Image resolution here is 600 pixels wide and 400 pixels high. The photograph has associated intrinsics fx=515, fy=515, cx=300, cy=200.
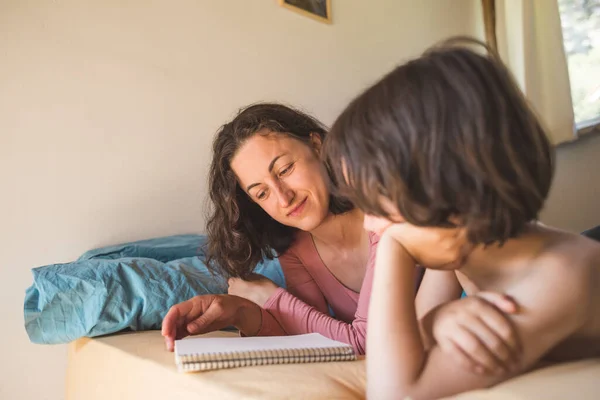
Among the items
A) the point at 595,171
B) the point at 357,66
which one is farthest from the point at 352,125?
the point at 595,171

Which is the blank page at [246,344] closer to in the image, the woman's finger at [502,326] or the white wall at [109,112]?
the woman's finger at [502,326]

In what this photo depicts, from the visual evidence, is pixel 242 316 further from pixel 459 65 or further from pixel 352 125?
pixel 459 65

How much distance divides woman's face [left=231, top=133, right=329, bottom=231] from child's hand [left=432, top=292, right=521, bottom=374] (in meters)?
0.56

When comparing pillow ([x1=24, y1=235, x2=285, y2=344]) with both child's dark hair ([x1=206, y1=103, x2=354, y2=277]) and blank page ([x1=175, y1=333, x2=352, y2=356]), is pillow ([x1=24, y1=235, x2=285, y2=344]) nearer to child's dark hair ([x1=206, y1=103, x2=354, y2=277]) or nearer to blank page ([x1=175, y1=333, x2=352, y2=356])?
child's dark hair ([x1=206, y1=103, x2=354, y2=277])

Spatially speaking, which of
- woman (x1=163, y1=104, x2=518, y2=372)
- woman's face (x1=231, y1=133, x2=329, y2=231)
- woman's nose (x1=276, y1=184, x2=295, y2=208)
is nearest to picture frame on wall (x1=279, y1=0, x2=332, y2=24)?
woman (x1=163, y1=104, x2=518, y2=372)

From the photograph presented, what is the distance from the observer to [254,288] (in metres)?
1.23

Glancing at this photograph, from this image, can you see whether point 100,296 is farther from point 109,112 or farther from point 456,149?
point 456,149

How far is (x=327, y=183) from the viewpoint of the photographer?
1.15 metres

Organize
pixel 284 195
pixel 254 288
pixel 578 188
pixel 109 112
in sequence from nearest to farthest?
1. pixel 284 195
2. pixel 254 288
3. pixel 109 112
4. pixel 578 188

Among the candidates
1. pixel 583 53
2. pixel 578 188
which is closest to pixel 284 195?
pixel 578 188

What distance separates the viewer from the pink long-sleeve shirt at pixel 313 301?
3.19ft

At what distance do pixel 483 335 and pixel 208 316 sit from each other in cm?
57

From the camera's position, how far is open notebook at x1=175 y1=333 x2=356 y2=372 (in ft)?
2.27

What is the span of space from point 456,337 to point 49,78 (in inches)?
46.6
